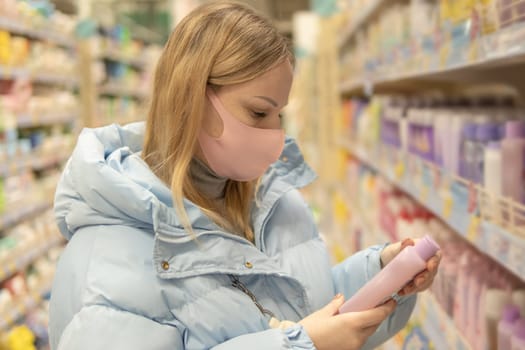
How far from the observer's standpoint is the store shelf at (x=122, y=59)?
265 inches

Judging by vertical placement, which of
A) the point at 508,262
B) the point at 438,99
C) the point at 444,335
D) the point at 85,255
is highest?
the point at 438,99

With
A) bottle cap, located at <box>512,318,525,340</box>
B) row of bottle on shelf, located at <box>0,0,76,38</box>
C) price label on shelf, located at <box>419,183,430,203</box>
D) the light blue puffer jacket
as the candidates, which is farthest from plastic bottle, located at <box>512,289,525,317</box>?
row of bottle on shelf, located at <box>0,0,76,38</box>

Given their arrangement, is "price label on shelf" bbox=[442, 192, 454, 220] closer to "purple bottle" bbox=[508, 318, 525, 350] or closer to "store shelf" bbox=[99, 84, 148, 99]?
"purple bottle" bbox=[508, 318, 525, 350]

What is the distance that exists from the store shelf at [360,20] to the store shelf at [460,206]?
0.84m

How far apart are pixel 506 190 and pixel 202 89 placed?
739 millimetres

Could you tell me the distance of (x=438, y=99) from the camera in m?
2.78

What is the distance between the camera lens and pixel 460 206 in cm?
168

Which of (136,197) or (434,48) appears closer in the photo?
(136,197)

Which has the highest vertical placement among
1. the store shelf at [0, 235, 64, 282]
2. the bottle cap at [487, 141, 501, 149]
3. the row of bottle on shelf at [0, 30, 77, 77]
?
the row of bottle on shelf at [0, 30, 77, 77]

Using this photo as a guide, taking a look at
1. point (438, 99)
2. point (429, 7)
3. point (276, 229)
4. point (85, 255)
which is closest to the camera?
point (85, 255)

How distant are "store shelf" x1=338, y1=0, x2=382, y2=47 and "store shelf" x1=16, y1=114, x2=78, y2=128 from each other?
7.17 feet

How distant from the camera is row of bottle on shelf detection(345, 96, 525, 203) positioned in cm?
145

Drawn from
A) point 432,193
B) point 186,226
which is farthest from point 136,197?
point 432,193

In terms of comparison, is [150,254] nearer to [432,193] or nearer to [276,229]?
[276,229]
